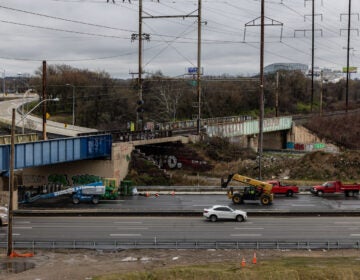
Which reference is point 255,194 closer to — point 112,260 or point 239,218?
point 239,218

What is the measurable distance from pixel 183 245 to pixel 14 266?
31.0 ft

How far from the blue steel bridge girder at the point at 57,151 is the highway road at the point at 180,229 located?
5899 millimetres

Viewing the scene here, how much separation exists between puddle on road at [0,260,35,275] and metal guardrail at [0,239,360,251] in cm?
283

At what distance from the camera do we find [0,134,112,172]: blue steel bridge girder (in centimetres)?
4491

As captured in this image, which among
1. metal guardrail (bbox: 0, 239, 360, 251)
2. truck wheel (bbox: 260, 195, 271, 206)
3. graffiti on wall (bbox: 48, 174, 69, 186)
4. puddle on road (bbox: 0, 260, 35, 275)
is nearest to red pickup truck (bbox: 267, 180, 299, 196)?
truck wheel (bbox: 260, 195, 271, 206)

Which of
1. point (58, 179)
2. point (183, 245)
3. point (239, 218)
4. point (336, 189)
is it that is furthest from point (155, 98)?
point (183, 245)

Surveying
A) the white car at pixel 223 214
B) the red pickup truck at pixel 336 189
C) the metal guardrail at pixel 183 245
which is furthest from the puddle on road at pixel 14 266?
the red pickup truck at pixel 336 189

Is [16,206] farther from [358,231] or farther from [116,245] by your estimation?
[358,231]

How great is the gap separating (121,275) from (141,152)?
3599 centimetres

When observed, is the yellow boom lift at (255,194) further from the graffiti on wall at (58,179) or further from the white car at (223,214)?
the graffiti on wall at (58,179)

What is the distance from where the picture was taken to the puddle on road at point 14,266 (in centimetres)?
2766

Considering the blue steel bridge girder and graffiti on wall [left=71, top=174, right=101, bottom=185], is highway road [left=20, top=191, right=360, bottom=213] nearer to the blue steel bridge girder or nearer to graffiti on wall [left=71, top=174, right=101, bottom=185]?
the blue steel bridge girder

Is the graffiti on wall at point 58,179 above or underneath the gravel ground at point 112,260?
above

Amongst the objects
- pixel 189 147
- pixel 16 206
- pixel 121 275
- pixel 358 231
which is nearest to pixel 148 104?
pixel 189 147
